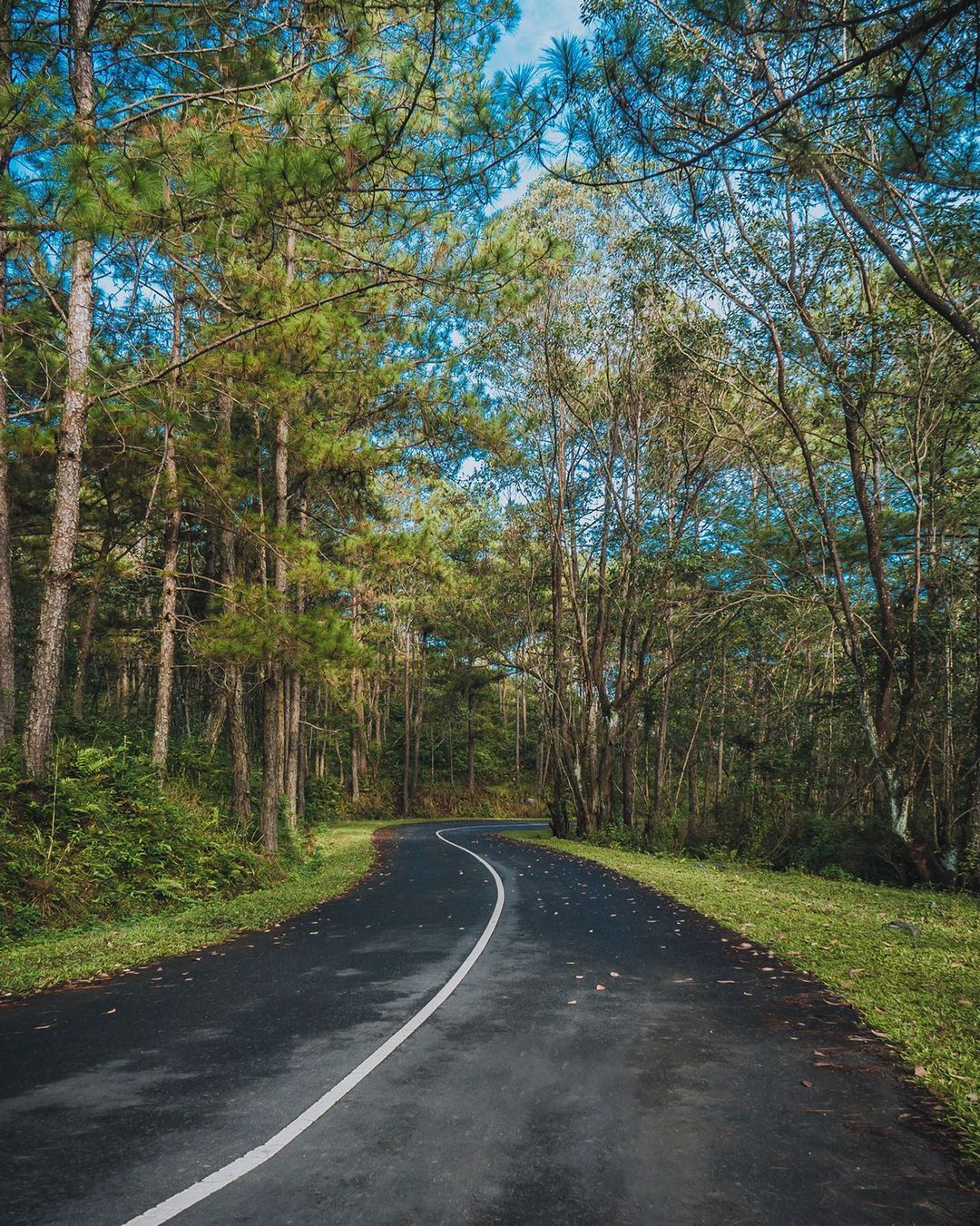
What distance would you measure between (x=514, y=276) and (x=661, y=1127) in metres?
8.42

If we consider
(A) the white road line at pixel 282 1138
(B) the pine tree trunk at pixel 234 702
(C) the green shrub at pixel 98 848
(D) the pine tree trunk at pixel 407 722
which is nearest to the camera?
(A) the white road line at pixel 282 1138

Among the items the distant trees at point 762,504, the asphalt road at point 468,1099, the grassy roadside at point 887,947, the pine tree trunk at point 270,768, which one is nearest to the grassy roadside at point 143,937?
the asphalt road at point 468,1099

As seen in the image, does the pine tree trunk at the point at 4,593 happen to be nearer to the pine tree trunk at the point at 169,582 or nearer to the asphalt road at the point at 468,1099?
the pine tree trunk at the point at 169,582

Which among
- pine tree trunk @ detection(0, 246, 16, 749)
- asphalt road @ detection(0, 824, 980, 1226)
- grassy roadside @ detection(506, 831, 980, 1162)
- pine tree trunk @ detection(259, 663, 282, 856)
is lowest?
grassy roadside @ detection(506, 831, 980, 1162)

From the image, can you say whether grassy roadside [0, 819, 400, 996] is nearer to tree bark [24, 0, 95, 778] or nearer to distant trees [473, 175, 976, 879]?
tree bark [24, 0, 95, 778]

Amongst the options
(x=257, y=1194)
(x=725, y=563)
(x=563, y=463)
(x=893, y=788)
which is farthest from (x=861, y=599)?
(x=257, y=1194)

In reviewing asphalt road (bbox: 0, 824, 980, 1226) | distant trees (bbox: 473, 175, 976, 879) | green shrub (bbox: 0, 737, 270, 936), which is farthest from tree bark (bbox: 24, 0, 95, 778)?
distant trees (bbox: 473, 175, 976, 879)

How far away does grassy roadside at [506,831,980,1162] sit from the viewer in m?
4.55

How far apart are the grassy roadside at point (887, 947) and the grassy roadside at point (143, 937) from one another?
6.27 meters

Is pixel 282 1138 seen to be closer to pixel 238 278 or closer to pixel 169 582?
pixel 238 278

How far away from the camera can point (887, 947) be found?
7680 millimetres

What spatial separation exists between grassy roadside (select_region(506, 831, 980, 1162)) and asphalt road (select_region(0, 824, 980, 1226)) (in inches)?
10.7

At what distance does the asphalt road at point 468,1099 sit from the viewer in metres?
2.95

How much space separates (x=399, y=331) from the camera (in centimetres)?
1376
